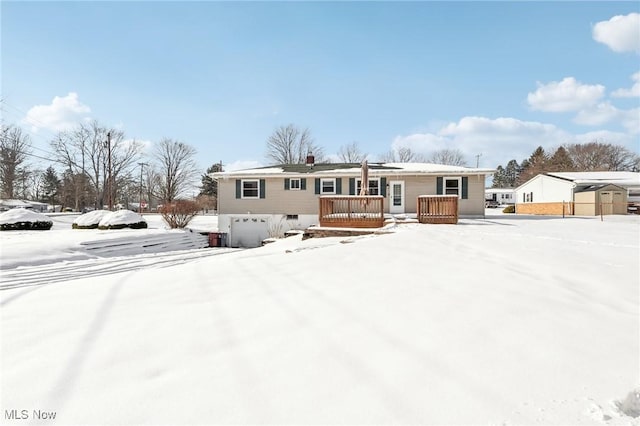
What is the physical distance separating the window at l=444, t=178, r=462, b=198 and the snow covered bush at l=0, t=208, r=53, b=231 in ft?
71.7

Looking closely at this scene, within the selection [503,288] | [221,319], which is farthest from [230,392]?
[503,288]

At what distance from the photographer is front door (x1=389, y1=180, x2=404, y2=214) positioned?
58.8 feet

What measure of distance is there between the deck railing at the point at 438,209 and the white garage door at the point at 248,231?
10.4 m

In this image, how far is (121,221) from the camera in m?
18.4

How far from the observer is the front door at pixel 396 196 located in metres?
17.9

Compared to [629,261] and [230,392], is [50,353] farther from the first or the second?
[629,261]

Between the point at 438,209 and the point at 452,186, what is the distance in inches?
285

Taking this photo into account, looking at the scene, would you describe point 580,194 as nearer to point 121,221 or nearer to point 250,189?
point 250,189

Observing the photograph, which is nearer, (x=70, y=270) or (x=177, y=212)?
(x=70, y=270)

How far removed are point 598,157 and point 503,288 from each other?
54.2 metres

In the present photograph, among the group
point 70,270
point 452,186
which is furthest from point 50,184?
point 452,186

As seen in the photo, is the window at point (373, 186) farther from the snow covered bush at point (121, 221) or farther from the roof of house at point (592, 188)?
the roof of house at point (592, 188)

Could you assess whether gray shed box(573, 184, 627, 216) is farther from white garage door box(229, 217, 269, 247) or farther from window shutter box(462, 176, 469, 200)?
white garage door box(229, 217, 269, 247)

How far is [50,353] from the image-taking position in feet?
8.22
